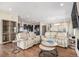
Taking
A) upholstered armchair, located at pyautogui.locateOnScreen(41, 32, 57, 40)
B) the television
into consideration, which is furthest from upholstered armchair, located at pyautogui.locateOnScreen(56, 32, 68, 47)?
the television

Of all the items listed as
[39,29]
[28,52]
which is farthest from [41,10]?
[28,52]

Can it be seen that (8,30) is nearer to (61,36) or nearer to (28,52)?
(28,52)

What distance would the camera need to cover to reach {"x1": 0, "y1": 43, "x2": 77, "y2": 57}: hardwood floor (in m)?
2.47

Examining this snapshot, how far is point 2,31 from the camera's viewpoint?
250 centimetres

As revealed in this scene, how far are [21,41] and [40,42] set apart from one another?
1.55ft

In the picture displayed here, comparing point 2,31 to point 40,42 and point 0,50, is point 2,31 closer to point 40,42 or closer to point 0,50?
point 0,50

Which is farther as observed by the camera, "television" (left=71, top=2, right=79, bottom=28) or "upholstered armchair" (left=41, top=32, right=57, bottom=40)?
"upholstered armchair" (left=41, top=32, right=57, bottom=40)

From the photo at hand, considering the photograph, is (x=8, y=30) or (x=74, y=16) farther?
(x=8, y=30)

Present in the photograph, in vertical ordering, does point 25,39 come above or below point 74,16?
below

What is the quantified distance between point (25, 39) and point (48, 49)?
2.03 ft

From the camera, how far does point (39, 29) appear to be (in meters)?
2.53

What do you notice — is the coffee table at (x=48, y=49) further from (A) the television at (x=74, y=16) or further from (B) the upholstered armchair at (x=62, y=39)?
(A) the television at (x=74, y=16)

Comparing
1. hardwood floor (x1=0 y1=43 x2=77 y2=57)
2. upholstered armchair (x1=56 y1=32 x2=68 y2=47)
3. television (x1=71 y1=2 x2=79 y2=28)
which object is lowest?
hardwood floor (x1=0 y1=43 x2=77 y2=57)

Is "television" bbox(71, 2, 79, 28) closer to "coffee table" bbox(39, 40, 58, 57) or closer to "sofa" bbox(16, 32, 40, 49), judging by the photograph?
"coffee table" bbox(39, 40, 58, 57)
